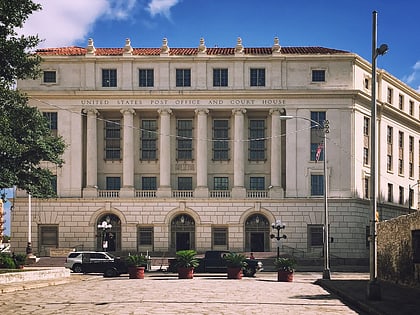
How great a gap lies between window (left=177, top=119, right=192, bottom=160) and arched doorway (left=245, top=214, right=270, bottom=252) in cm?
881

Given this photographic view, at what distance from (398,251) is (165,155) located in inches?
1537

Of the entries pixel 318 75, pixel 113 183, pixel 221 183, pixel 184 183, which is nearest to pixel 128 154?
pixel 113 183

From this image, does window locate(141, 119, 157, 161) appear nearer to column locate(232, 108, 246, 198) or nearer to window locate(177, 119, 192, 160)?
window locate(177, 119, 192, 160)

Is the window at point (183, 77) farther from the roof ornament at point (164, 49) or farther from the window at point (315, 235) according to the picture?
the window at point (315, 235)

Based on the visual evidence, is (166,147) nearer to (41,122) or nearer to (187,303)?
(41,122)

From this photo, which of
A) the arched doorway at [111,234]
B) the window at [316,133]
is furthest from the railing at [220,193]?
the arched doorway at [111,234]

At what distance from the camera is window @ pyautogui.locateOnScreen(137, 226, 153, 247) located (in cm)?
6750

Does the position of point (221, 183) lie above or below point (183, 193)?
above

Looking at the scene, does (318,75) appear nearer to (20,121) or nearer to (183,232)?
(183,232)

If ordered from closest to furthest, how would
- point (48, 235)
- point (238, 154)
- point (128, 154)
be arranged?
point (48, 235)
point (128, 154)
point (238, 154)

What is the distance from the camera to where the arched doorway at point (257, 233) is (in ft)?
221

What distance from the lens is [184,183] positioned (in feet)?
229

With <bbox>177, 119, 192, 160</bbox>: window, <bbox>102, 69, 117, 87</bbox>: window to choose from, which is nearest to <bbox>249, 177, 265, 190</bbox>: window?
<bbox>177, 119, 192, 160</bbox>: window

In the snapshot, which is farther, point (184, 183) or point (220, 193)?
point (184, 183)
